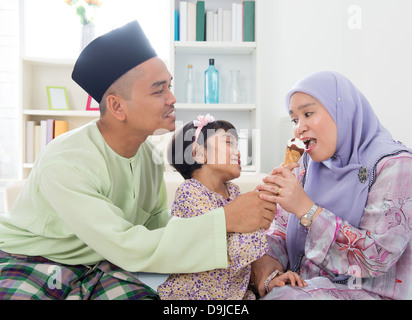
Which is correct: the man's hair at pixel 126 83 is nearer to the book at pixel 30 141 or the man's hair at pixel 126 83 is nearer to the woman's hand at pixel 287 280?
the woman's hand at pixel 287 280

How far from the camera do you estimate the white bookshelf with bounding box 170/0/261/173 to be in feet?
12.5

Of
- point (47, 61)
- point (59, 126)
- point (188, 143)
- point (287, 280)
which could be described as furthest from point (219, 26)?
point (287, 280)

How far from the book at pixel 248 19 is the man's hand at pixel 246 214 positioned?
2870 millimetres

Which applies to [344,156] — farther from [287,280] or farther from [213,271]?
[213,271]

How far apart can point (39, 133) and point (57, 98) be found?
1.20 feet

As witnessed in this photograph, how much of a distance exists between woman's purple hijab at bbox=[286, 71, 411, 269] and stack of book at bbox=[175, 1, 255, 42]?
8.27ft

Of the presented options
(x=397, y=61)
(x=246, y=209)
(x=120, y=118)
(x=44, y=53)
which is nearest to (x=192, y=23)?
(x=44, y=53)

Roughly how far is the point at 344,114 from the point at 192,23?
267cm

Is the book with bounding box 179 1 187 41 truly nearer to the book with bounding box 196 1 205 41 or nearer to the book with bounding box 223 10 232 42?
the book with bounding box 196 1 205 41

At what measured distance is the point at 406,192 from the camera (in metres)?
1.21

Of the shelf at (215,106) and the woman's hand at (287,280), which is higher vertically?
the shelf at (215,106)

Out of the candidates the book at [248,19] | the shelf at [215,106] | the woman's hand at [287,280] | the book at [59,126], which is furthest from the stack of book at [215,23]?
the woman's hand at [287,280]

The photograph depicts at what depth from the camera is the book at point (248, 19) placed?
3.83 meters

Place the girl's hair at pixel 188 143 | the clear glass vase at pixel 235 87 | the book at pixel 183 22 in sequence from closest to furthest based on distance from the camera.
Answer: the girl's hair at pixel 188 143, the book at pixel 183 22, the clear glass vase at pixel 235 87
